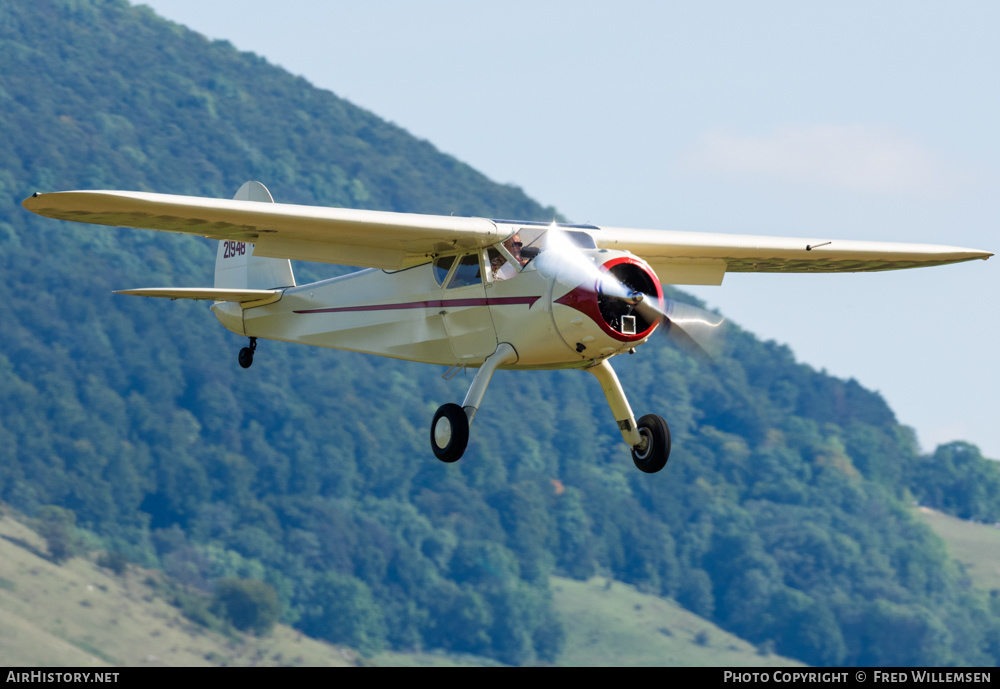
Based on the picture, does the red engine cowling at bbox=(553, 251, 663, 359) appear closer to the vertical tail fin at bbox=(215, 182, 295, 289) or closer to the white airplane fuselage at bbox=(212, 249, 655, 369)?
the white airplane fuselage at bbox=(212, 249, 655, 369)

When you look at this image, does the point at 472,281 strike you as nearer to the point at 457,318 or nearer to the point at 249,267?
the point at 457,318

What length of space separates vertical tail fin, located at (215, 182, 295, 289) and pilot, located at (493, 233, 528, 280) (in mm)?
5372

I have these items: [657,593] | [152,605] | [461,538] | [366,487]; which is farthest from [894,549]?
[152,605]

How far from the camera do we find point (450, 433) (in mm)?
14867

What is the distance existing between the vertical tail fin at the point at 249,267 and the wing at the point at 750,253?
554 cm

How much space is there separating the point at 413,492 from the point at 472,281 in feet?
523

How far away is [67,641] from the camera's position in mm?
116375

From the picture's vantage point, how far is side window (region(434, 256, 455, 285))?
52.0ft

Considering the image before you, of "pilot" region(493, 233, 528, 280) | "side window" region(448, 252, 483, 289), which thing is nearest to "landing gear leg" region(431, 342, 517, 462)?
"pilot" region(493, 233, 528, 280)

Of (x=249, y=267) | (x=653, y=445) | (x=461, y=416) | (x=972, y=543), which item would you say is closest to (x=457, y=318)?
(x=461, y=416)

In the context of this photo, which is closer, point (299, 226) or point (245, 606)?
point (299, 226)

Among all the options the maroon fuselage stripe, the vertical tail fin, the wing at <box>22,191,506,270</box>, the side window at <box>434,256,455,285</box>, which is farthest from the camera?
the vertical tail fin
